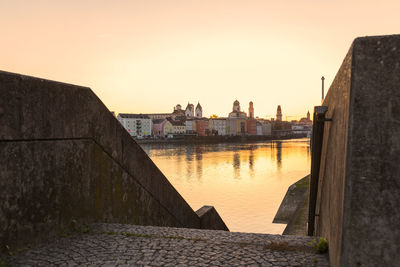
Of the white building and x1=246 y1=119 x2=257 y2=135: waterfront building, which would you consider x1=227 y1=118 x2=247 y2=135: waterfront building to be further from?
the white building

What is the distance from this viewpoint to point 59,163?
11.6ft

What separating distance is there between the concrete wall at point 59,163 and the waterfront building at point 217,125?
145 m

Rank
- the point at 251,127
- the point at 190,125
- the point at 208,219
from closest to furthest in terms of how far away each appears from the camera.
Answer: the point at 208,219 < the point at 190,125 < the point at 251,127

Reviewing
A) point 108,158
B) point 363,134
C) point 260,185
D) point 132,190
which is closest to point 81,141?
point 108,158

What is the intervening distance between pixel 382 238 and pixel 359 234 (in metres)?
0.14

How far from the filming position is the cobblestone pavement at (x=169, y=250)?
2.79 meters

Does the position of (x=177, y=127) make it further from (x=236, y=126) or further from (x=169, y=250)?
(x=169, y=250)

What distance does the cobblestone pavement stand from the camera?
2.79 m

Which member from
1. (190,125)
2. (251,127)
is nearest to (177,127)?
(190,125)

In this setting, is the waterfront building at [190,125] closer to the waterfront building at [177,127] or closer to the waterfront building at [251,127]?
the waterfront building at [177,127]

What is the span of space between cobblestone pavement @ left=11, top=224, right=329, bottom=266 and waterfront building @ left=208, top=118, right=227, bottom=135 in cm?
14566

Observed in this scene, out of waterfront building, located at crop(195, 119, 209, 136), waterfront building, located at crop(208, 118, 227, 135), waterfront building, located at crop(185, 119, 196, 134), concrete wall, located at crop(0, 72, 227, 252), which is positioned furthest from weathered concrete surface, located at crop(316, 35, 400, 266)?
waterfront building, located at crop(208, 118, 227, 135)

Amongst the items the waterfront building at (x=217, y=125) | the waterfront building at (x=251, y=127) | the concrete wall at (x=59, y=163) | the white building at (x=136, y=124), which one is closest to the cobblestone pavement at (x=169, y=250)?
the concrete wall at (x=59, y=163)

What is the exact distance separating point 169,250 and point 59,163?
1.62 m
